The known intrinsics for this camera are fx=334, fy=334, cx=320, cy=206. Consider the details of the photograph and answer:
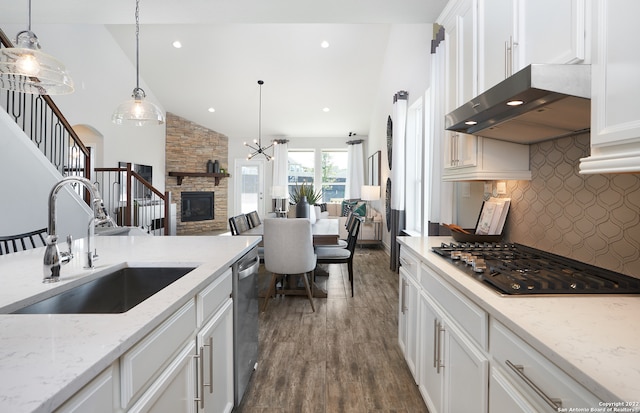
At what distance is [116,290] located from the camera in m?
1.48

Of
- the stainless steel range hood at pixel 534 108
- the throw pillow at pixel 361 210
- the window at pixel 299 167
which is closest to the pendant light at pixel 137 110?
the stainless steel range hood at pixel 534 108

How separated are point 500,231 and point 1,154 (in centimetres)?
412

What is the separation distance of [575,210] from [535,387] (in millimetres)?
1095

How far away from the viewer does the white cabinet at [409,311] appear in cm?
201

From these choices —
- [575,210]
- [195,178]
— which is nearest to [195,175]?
[195,178]

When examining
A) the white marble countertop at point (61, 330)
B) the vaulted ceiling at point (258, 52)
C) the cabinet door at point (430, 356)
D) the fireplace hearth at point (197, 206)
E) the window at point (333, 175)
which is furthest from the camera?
the window at point (333, 175)

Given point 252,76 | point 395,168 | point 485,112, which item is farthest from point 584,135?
point 252,76

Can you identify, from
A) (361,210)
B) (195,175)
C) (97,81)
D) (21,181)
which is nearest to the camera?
(21,181)

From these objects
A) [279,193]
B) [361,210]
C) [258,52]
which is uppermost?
[258,52]

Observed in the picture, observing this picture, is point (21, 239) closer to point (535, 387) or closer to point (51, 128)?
point (51, 128)

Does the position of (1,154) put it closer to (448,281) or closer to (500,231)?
(448,281)

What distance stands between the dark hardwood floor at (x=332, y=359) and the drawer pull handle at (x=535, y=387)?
113 centimetres

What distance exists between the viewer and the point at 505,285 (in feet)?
3.81

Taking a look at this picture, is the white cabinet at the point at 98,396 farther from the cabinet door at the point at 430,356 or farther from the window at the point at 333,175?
the window at the point at 333,175
